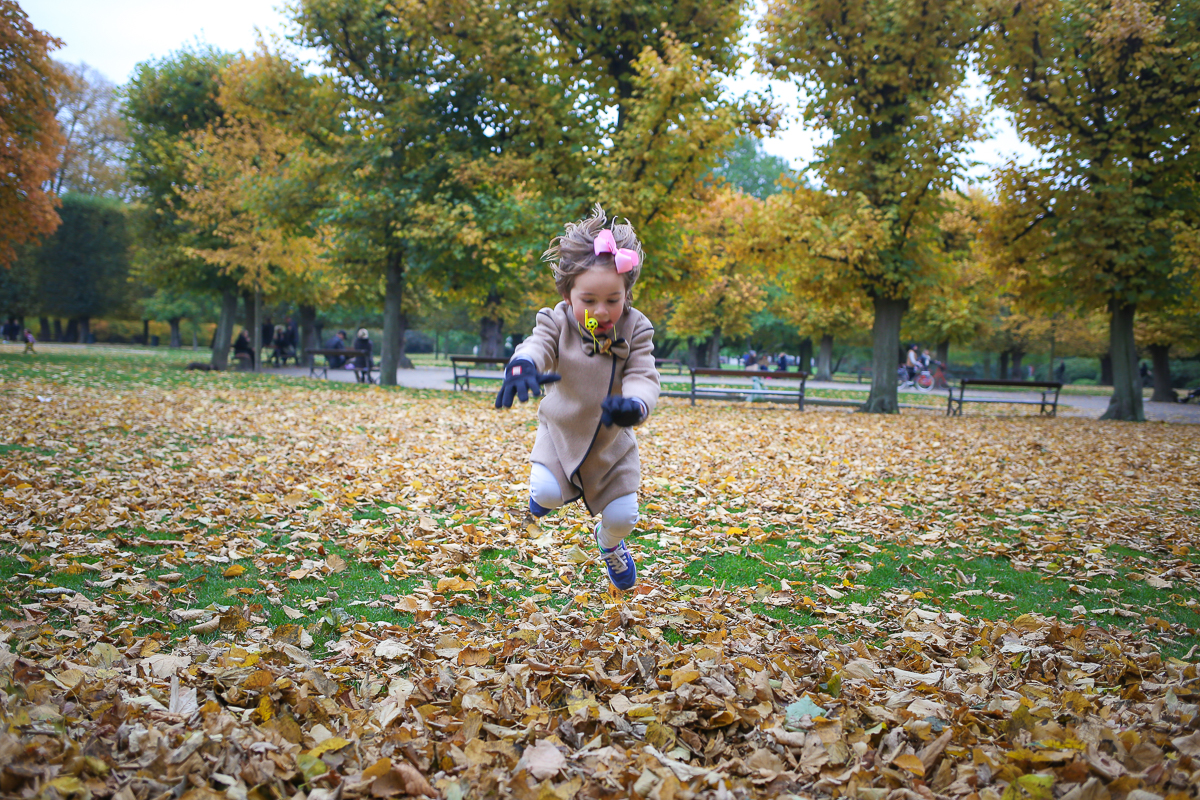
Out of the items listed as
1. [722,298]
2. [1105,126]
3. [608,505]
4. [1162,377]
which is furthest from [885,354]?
[722,298]

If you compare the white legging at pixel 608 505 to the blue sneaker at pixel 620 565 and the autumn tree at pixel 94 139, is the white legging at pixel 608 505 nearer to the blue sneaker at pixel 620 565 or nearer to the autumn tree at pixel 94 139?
the blue sneaker at pixel 620 565

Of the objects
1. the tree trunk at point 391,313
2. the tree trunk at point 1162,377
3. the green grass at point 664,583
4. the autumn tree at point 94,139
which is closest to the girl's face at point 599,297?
the green grass at point 664,583

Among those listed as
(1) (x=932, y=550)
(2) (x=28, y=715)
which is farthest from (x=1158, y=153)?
(2) (x=28, y=715)

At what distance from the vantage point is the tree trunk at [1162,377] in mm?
29922

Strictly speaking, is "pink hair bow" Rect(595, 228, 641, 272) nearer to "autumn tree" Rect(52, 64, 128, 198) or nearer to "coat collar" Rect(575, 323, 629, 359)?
"coat collar" Rect(575, 323, 629, 359)

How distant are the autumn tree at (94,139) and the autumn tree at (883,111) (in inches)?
1426

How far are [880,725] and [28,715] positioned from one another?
10.1ft

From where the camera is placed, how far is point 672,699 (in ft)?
9.82

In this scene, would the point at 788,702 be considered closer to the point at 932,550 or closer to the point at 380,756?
the point at 380,756

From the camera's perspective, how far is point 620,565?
163 inches

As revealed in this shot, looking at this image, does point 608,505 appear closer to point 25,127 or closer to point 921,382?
point 25,127

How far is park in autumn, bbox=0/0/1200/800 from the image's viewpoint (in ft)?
8.83

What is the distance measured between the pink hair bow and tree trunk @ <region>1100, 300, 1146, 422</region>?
61.8 ft

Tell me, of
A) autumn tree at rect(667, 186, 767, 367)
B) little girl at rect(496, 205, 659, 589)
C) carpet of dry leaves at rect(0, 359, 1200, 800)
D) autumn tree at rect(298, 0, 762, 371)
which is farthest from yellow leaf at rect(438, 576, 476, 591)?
autumn tree at rect(667, 186, 767, 367)
